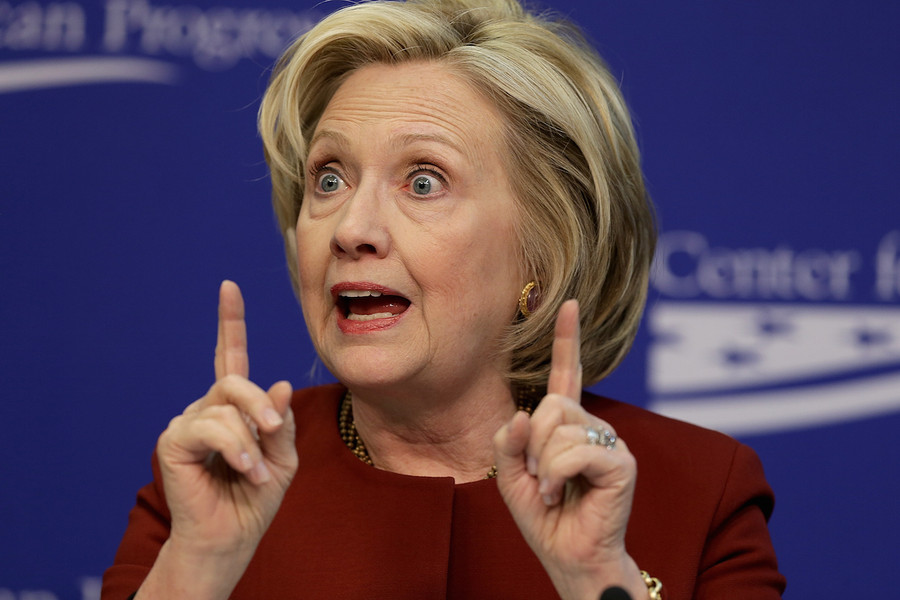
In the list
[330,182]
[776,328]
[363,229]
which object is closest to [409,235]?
[363,229]

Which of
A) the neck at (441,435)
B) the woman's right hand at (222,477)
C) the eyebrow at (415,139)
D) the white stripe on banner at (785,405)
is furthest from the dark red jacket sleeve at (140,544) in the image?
the white stripe on banner at (785,405)

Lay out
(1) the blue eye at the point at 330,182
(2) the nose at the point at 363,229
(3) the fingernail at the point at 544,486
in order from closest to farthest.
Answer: (3) the fingernail at the point at 544,486 → (2) the nose at the point at 363,229 → (1) the blue eye at the point at 330,182

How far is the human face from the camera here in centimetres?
143

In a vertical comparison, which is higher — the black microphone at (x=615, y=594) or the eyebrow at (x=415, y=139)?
the eyebrow at (x=415, y=139)

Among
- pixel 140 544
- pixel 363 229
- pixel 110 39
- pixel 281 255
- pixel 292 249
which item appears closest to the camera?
pixel 363 229

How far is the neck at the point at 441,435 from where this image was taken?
1.57 m

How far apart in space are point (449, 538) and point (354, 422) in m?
0.30

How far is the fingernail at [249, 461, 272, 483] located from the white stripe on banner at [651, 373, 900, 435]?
1.25 meters

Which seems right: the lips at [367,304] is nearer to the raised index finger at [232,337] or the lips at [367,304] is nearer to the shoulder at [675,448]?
the raised index finger at [232,337]

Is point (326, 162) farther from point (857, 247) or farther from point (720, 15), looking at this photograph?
point (857, 247)

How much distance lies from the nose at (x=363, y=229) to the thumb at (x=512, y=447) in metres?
0.38

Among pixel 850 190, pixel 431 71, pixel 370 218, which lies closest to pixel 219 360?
pixel 370 218

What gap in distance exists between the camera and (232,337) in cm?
122

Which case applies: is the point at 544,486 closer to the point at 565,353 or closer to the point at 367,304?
the point at 565,353
